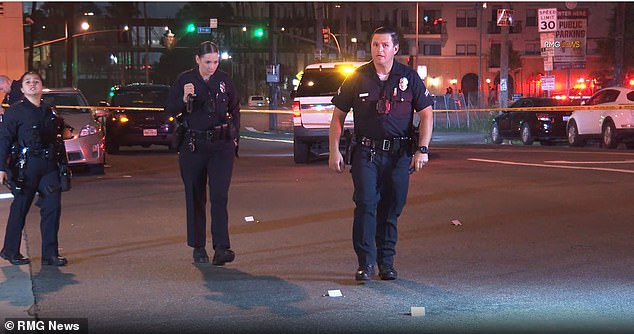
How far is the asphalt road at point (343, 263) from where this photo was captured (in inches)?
237

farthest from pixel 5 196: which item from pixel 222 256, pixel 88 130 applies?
pixel 222 256

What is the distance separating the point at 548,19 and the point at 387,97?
26552mm

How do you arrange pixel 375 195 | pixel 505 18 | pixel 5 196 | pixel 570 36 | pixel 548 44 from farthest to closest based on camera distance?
pixel 505 18 < pixel 548 44 < pixel 570 36 < pixel 5 196 < pixel 375 195

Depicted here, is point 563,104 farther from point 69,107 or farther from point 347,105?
point 347,105

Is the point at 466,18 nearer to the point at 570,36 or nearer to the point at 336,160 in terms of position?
the point at 570,36

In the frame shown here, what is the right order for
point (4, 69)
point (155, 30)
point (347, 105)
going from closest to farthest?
point (347, 105) → point (4, 69) → point (155, 30)

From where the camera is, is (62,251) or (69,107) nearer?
(62,251)

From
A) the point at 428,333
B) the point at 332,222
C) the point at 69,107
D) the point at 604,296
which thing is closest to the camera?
the point at 428,333

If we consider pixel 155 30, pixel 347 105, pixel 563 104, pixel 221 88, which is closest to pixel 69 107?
pixel 221 88

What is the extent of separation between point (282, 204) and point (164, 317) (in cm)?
582

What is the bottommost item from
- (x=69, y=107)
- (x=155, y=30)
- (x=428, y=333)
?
(x=428, y=333)

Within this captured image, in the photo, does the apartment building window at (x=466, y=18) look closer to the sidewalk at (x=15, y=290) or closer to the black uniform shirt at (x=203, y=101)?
the black uniform shirt at (x=203, y=101)

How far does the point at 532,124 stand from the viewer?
26016mm

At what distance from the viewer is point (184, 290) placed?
6.92 meters
